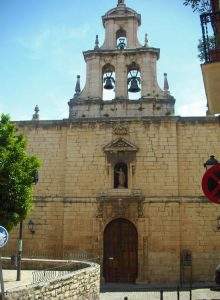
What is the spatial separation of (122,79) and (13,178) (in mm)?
9953

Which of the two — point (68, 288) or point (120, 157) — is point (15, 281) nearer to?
point (68, 288)

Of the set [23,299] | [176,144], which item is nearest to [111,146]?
[176,144]

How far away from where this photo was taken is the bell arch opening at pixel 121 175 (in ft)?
67.3

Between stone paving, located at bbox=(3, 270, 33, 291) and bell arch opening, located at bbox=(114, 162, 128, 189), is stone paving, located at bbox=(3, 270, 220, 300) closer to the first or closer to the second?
stone paving, located at bbox=(3, 270, 33, 291)

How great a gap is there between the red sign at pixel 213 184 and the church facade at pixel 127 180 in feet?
49.7

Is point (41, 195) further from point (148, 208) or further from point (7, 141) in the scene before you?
point (7, 141)

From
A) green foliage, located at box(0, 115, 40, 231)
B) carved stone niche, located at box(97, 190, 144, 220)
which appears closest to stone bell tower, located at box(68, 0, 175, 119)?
carved stone niche, located at box(97, 190, 144, 220)

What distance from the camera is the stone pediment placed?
20594 mm

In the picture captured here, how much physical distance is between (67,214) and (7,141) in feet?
22.7

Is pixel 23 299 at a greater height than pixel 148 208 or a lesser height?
lesser

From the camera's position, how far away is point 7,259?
18.5 meters

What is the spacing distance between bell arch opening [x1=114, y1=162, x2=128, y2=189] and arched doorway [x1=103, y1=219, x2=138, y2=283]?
1.75m

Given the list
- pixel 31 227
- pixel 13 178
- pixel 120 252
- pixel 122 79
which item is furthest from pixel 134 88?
pixel 13 178

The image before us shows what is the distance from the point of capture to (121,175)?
810 inches
